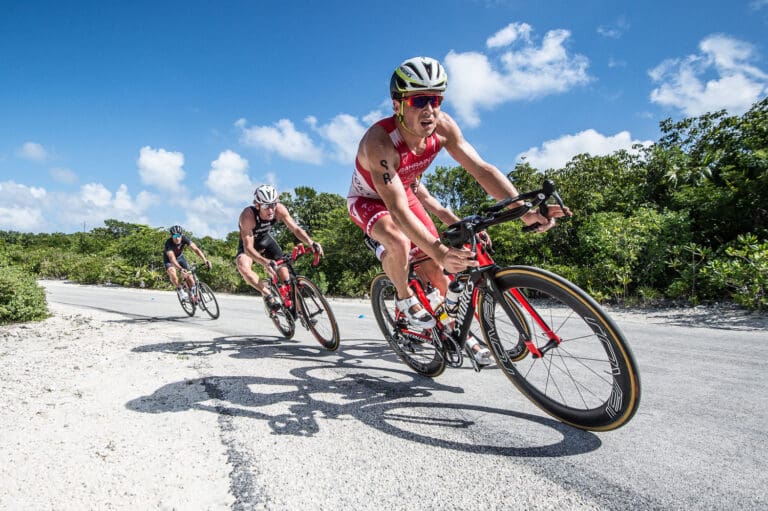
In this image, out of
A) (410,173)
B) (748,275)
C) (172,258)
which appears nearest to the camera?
(410,173)

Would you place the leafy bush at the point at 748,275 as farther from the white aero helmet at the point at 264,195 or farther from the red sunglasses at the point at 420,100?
the white aero helmet at the point at 264,195

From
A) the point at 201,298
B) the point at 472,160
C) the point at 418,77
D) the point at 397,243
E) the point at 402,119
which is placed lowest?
the point at 201,298

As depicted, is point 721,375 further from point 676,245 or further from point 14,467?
point 676,245

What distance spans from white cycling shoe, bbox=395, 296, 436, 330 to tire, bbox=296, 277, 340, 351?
195cm

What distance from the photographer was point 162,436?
230 centimetres

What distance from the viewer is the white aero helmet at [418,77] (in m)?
2.63

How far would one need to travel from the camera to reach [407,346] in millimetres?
3676

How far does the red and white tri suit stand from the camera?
2891 mm

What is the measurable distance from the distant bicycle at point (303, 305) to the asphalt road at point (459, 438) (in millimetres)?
1054

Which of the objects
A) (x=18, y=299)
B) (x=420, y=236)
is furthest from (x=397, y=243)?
(x=18, y=299)

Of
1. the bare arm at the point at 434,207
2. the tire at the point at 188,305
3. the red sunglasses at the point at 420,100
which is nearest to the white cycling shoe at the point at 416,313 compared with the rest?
the bare arm at the point at 434,207

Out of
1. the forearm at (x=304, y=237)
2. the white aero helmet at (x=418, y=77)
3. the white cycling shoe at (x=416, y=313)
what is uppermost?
the white aero helmet at (x=418, y=77)

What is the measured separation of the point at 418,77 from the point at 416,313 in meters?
1.76

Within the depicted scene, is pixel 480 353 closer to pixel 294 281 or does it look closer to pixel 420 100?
pixel 420 100
